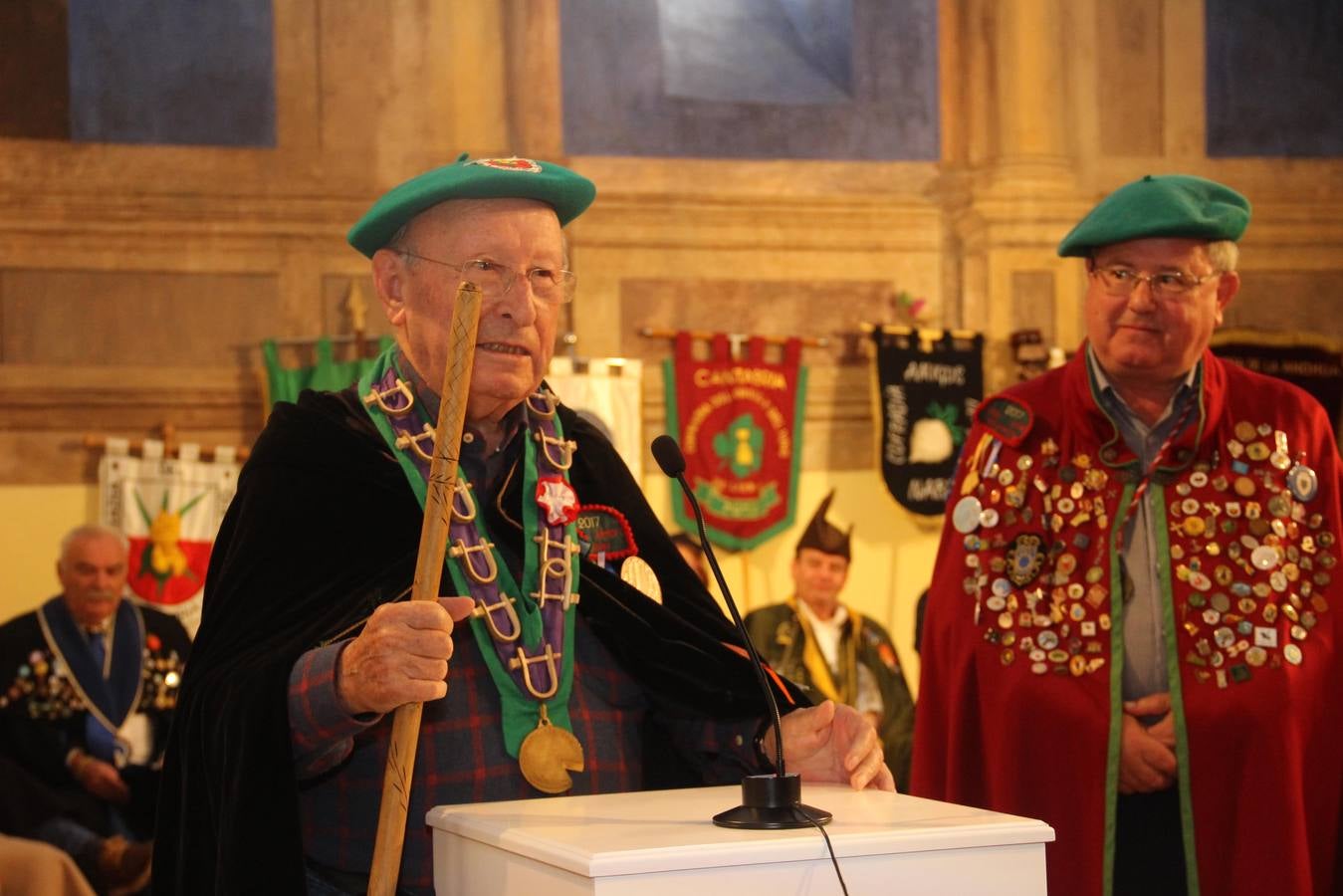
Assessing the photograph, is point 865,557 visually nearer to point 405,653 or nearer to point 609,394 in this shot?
point 609,394

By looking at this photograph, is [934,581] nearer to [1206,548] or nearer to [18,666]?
[1206,548]

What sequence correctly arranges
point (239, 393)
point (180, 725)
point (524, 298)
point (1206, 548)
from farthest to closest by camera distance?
point (239, 393)
point (1206, 548)
point (524, 298)
point (180, 725)

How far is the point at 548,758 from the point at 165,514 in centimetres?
531

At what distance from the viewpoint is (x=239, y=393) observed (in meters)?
7.95

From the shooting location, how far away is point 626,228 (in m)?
8.46

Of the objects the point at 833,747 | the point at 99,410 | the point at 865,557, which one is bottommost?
the point at 865,557

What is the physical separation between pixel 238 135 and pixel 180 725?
604 centimetres

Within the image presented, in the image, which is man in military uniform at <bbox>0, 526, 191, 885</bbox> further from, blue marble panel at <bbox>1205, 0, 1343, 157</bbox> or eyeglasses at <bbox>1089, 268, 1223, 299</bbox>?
blue marble panel at <bbox>1205, 0, 1343, 157</bbox>

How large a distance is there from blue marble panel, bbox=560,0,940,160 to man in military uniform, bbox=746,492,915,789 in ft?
6.33

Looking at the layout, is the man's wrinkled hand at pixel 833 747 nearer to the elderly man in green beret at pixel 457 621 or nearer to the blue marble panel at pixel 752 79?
the elderly man in green beret at pixel 457 621

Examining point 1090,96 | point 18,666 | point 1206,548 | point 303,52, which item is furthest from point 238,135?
point 1206,548

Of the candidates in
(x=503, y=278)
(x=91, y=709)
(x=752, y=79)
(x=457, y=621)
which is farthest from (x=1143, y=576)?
(x=752, y=79)

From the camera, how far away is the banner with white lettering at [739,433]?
821 cm

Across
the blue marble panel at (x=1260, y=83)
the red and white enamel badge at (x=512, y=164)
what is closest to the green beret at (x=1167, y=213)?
the red and white enamel badge at (x=512, y=164)
